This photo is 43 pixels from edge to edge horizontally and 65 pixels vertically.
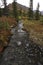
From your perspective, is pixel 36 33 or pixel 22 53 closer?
pixel 22 53

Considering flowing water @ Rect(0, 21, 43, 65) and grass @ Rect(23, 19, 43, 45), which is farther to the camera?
grass @ Rect(23, 19, 43, 45)

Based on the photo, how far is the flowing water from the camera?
16703 millimetres

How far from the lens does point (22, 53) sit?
1875 cm

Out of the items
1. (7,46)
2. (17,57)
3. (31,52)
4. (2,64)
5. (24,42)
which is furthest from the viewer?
(24,42)

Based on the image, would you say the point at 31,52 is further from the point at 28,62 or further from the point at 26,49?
the point at 28,62

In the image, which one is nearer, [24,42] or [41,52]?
[41,52]

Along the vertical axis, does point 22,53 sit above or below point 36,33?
below

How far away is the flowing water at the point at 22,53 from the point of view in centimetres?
1670

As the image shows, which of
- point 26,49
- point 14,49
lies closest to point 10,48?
point 14,49

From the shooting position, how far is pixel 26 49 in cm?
1997

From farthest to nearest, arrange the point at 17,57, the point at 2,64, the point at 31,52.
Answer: the point at 31,52, the point at 17,57, the point at 2,64

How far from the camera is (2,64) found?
52.7 feet

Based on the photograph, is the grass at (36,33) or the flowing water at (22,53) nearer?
the flowing water at (22,53)

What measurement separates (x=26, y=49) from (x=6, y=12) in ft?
103
